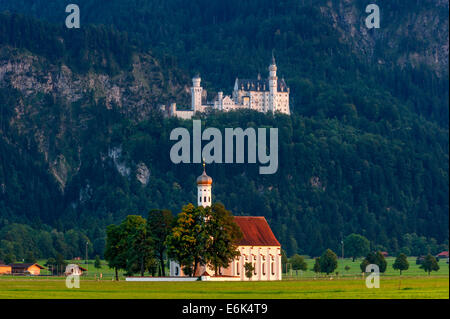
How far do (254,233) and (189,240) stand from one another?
817 inches

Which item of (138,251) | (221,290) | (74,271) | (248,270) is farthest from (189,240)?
(74,271)

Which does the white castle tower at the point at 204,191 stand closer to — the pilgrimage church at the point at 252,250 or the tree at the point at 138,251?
the pilgrimage church at the point at 252,250

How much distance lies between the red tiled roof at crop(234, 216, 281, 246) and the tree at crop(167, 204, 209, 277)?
1384 centimetres

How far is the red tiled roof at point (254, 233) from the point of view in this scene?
175375 mm

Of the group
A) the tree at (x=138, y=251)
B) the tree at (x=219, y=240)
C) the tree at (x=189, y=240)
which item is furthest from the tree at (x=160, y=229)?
the tree at (x=219, y=240)

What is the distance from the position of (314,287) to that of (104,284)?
23022 mm

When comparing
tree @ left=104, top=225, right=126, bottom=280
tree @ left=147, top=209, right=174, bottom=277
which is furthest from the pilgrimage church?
tree @ left=104, top=225, right=126, bottom=280

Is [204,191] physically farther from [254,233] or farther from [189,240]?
[189,240]

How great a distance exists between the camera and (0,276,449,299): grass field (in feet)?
382

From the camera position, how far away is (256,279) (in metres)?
172

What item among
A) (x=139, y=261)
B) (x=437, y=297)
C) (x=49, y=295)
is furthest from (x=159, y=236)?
(x=437, y=297)

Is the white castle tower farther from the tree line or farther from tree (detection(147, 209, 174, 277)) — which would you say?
tree (detection(147, 209, 174, 277))

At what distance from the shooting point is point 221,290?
129 metres
